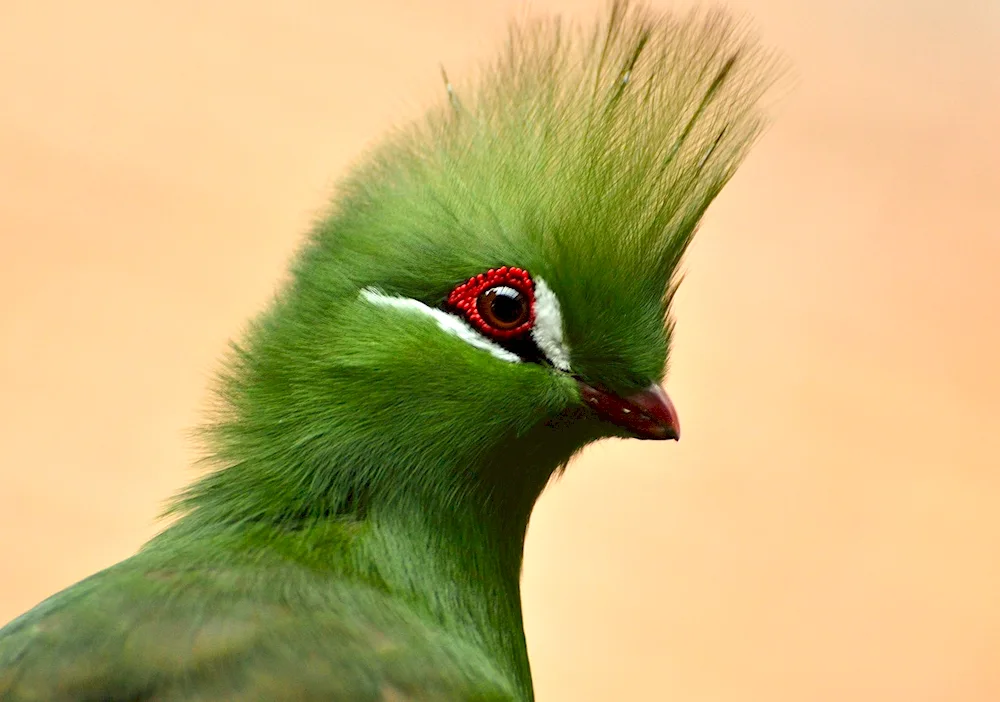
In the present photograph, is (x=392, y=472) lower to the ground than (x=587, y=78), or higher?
lower

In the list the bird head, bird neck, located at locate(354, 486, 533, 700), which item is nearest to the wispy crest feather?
the bird head

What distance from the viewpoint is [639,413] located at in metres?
1.17

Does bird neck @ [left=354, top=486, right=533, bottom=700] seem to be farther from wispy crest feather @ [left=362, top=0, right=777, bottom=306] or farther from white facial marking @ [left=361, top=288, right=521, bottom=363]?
wispy crest feather @ [left=362, top=0, right=777, bottom=306]

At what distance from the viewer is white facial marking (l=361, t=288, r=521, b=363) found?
1125mm

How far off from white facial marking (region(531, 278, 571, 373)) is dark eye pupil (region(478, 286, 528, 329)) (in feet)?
0.06

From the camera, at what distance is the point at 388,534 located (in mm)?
1117

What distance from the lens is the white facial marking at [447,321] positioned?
3.69 ft

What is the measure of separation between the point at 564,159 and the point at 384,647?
50 centimetres

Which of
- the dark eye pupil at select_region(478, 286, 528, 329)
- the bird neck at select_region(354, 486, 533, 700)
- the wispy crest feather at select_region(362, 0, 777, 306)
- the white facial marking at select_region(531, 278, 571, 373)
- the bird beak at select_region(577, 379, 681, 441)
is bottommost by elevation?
the bird neck at select_region(354, 486, 533, 700)

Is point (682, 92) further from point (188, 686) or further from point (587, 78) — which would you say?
point (188, 686)

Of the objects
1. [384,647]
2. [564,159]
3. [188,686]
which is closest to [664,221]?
[564,159]

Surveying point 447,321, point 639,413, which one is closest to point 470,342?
point 447,321

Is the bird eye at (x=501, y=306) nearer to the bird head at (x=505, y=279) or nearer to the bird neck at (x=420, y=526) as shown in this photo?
the bird head at (x=505, y=279)

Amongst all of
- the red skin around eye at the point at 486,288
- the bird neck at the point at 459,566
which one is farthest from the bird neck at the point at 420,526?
the red skin around eye at the point at 486,288
